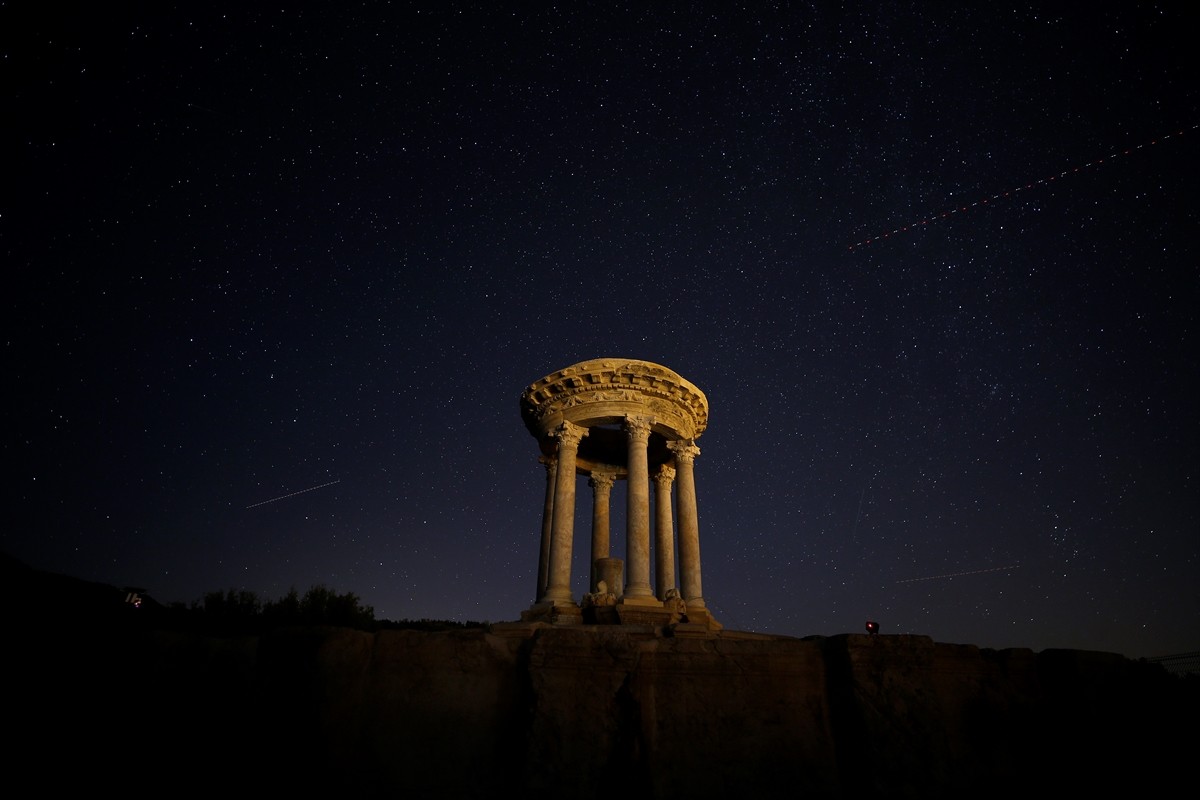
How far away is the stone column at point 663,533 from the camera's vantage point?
1903cm

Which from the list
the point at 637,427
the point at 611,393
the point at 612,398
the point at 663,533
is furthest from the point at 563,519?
the point at 663,533

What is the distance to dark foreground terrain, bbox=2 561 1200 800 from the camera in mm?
3971

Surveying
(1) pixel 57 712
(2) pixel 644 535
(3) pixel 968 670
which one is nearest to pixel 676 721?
(3) pixel 968 670

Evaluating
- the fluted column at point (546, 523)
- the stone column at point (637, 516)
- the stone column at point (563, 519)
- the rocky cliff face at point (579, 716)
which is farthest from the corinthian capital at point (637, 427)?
the rocky cliff face at point (579, 716)

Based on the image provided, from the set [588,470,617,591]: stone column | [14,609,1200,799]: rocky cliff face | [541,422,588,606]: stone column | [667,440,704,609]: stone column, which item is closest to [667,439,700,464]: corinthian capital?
[667,440,704,609]: stone column

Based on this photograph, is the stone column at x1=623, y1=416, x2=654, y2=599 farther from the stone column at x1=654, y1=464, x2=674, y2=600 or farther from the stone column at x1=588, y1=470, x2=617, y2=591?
the stone column at x1=588, y1=470, x2=617, y2=591

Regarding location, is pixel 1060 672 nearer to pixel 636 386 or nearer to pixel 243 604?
pixel 636 386

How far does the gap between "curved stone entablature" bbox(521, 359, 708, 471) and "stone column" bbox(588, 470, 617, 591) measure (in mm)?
3456

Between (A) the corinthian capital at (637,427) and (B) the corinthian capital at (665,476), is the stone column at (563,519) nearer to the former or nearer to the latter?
(A) the corinthian capital at (637,427)

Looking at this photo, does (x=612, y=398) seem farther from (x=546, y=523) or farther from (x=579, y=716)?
(x=579, y=716)

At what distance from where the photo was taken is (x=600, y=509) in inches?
822

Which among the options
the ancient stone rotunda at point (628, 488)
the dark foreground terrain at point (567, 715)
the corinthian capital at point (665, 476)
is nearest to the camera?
the dark foreground terrain at point (567, 715)

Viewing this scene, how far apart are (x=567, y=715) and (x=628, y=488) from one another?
12863 mm

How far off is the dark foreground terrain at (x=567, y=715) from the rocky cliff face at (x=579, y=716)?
0.01 meters
